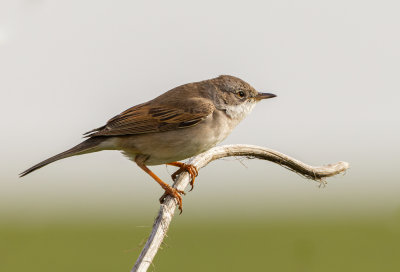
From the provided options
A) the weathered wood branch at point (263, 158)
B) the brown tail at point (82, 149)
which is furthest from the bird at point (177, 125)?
the weathered wood branch at point (263, 158)

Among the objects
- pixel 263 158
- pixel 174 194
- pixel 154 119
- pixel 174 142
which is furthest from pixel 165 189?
pixel 154 119

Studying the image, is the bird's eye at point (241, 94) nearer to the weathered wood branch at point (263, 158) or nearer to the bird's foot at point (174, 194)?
the weathered wood branch at point (263, 158)

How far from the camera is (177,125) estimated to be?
17.3 feet

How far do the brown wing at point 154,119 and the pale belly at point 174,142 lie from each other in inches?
2.9

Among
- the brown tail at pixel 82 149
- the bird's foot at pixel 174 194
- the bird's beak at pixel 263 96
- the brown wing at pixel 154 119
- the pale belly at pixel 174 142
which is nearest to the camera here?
the bird's foot at pixel 174 194

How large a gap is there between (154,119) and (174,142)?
51 centimetres

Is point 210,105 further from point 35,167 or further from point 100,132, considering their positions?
point 35,167

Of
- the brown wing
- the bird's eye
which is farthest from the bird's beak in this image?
the brown wing

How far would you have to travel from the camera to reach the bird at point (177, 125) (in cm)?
498

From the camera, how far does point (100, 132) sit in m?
5.07

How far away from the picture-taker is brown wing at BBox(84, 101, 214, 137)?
5.21 m

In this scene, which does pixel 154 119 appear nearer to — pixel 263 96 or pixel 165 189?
pixel 165 189

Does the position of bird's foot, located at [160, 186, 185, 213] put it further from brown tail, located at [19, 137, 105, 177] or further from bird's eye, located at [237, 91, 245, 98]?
bird's eye, located at [237, 91, 245, 98]

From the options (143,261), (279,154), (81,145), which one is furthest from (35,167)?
(279,154)
